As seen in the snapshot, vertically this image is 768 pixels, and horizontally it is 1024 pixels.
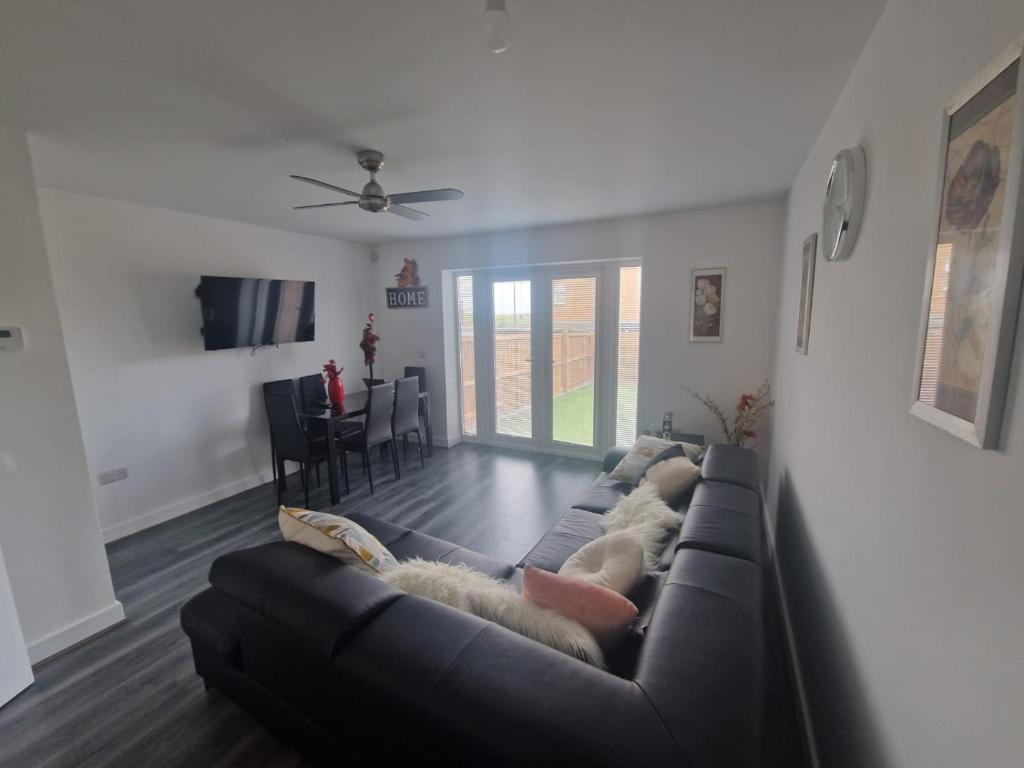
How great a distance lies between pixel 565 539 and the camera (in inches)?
83.7

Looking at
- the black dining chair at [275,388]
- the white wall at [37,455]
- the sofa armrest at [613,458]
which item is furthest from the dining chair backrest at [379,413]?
the sofa armrest at [613,458]

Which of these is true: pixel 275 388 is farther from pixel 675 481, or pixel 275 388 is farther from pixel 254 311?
pixel 675 481

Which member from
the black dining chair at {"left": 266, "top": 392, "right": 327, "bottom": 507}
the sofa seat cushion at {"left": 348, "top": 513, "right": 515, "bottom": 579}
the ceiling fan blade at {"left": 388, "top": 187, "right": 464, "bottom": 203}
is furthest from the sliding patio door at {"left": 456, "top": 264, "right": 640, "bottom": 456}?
the sofa seat cushion at {"left": 348, "top": 513, "right": 515, "bottom": 579}

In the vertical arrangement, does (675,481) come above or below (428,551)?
above

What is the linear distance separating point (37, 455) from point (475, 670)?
7.72ft

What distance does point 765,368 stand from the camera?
351cm

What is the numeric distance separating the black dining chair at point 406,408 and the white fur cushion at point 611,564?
111 inches

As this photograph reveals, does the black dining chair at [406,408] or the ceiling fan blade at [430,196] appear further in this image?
the black dining chair at [406,408]

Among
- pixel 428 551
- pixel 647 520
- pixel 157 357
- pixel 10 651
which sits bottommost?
pixel 10 651

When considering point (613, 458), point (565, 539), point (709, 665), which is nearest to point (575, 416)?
point (613, 458)

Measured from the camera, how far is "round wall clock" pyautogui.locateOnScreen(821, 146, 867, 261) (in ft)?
4.24

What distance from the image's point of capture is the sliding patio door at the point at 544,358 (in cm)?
425

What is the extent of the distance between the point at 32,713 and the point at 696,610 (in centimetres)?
262

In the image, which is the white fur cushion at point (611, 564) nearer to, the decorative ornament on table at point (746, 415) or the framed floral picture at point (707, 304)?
the decorative ornament on table at point (746, 415)
